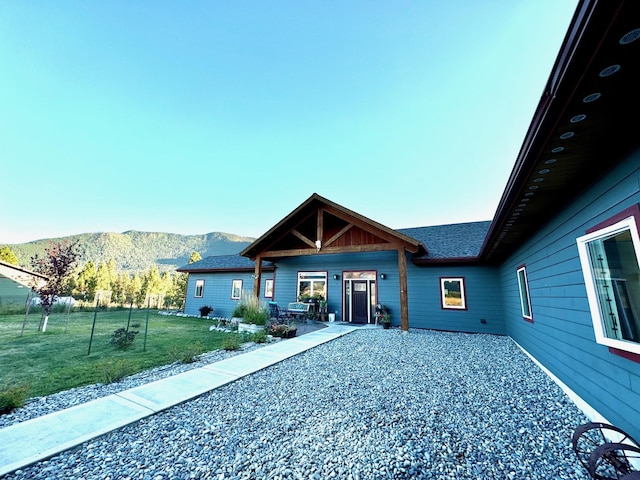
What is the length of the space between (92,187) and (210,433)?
32.6 m

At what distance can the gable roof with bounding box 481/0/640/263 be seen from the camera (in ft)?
3.68

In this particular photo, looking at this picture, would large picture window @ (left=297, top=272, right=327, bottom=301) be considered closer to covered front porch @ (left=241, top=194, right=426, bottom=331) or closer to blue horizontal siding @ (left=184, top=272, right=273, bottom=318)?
covered front porch @ (left=241, top=194, right=426, bottom=331)

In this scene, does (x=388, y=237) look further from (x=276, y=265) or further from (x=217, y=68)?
(x=217, y=68)

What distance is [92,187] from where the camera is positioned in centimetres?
2530

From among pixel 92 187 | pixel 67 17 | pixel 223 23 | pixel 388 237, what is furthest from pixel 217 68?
pixel 92 187

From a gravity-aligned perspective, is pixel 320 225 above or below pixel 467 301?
above

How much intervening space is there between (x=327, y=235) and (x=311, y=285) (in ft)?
8.16

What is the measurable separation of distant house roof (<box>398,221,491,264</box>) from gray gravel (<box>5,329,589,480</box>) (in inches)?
189

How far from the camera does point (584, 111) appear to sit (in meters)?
1.62

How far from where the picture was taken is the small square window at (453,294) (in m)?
8.50

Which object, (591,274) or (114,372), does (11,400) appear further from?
(591,274)

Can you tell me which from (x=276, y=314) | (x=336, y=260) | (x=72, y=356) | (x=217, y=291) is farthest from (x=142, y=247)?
(x=72, y=356)

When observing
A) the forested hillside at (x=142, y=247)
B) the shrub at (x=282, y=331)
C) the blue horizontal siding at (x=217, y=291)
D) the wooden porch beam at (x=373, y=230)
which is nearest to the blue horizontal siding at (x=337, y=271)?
the blue horizontal siding at (x=217, y=291)

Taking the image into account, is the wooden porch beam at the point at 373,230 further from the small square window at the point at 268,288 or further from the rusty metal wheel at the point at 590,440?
the rusty metal wheel at the point at 590,440
